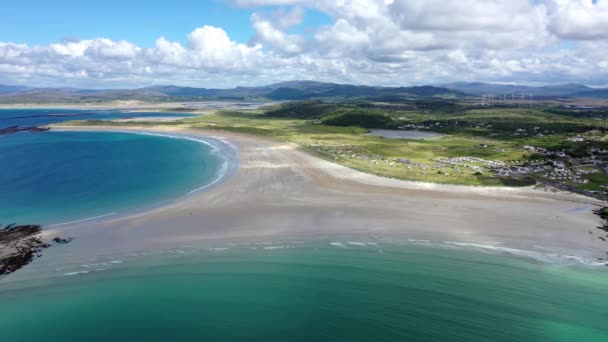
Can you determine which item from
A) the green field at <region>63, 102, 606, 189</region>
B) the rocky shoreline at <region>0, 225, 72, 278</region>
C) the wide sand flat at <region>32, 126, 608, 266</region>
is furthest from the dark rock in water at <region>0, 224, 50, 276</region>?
the green field at <region>63, 102, 606, 189</region>

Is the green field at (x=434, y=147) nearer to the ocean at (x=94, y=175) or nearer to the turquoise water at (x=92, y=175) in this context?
the ocean at (x=94, y=175)

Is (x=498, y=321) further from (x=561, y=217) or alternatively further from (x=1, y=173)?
(x=1, y=173)

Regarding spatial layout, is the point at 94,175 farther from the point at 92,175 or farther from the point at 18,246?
the point at 18,246

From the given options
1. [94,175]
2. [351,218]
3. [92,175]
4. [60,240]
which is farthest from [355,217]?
[92,175]

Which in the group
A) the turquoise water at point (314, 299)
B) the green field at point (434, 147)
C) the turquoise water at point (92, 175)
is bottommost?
the turquoise water at point (314, 299)

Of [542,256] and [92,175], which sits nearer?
[542,256]

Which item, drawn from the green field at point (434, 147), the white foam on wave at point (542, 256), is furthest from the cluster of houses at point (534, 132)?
the white foam on wave at point (542, 256)
